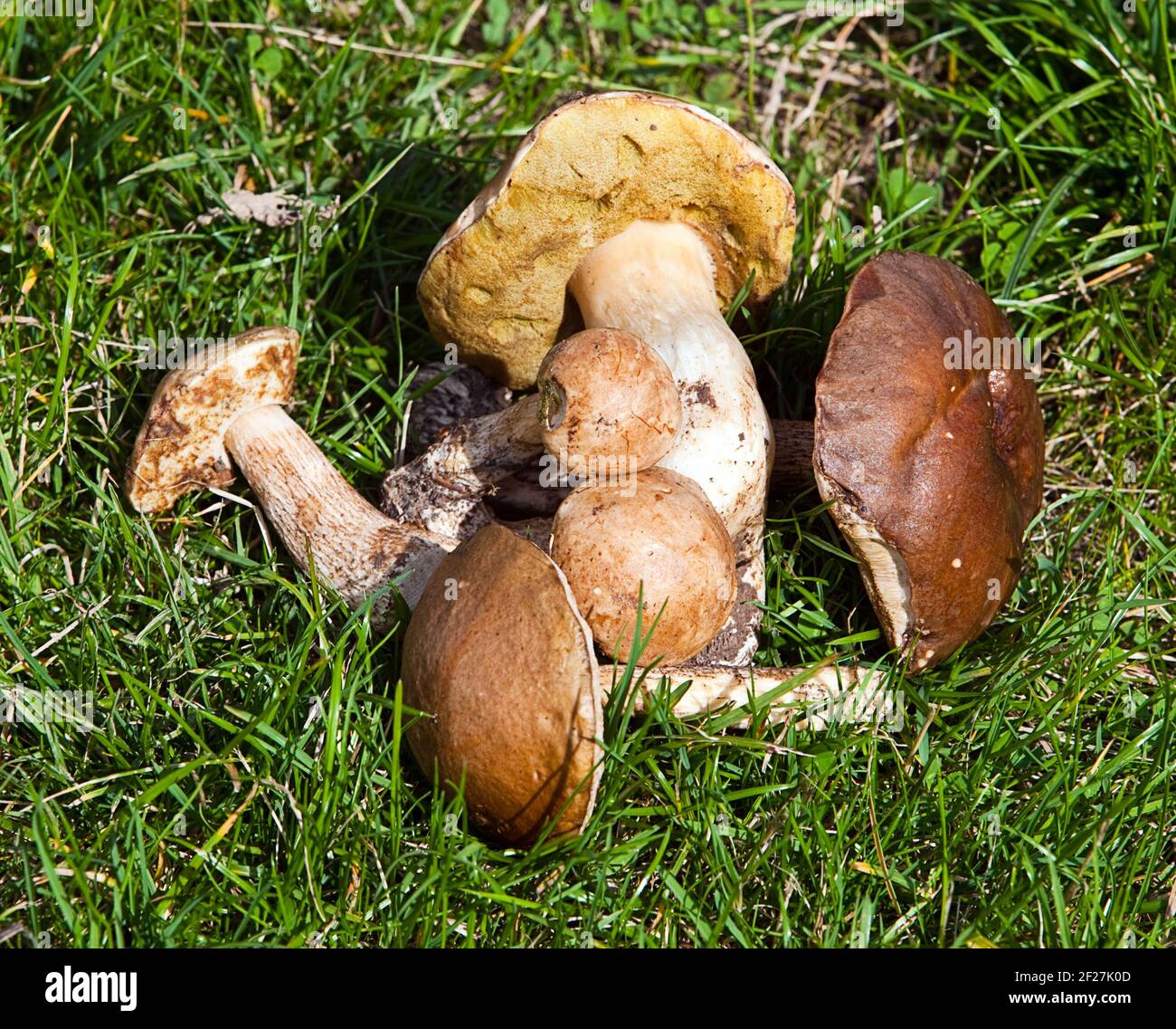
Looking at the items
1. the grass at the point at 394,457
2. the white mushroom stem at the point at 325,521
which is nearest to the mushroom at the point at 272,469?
the white mushroom stem at the point at 325,521

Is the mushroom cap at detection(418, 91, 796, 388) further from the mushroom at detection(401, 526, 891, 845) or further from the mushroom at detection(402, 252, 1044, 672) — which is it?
the mushroom at detection(401, 526, 891, 845)

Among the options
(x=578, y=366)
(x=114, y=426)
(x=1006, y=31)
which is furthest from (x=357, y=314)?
(x=1006, y=31)

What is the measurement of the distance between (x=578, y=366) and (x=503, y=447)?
56 cm

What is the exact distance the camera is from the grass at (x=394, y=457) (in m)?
2.50

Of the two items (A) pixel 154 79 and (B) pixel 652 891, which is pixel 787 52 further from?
(B) pixel 652 891

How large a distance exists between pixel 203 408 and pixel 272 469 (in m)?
0.25

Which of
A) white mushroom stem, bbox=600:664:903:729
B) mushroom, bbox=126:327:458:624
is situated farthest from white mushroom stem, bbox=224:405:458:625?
white mushroom stem, bbox=600:664:903:729

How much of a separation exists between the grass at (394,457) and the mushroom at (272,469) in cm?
11

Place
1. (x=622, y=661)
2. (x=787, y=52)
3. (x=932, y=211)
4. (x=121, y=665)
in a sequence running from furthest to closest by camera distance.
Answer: (x=787, y=52), (x=932, y=211), (x=121, y=665), (x=622, y=661)

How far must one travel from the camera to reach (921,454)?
8.74 ft

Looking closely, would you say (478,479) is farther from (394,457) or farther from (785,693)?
(785,693)

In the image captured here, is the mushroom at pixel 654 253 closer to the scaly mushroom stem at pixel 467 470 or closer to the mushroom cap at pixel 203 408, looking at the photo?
the scaly mushroom stem at pixel 467 470

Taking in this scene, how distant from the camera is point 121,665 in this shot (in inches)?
112

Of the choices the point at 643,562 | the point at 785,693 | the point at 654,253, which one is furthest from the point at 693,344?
the point at 785,693
